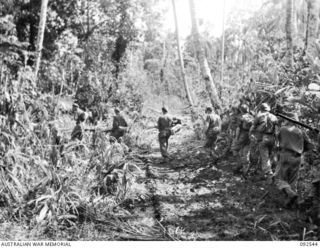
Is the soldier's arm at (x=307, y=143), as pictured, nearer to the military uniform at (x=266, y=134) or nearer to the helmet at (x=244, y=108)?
the military uniform at (x=266, y=134)

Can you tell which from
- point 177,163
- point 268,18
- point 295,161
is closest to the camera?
point 295,161

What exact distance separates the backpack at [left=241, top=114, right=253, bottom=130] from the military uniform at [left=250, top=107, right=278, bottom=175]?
2.42 ft

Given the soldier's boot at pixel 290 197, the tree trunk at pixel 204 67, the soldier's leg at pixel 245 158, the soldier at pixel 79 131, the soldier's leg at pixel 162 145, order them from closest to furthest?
the soldier's boot at pixel 290 197 → the soldier's leg at pixel 245 158 → the soldier at pixel 79 131 → the soldier's leg at pixel 162 145 → the tree trunk at pixel 204 67

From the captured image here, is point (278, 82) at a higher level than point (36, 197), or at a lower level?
higher

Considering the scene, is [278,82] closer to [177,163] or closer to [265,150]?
[265,150]

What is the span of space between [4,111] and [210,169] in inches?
178

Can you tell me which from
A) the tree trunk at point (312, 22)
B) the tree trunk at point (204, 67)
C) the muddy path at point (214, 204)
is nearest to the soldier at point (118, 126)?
the muddy path at point (214, 204)

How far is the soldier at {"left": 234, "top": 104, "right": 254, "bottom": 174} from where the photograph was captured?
8.64m

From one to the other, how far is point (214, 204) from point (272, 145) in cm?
167

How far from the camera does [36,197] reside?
Result: 579cm

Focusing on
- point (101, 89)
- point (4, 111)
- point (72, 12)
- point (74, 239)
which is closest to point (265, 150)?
point (74, 239)

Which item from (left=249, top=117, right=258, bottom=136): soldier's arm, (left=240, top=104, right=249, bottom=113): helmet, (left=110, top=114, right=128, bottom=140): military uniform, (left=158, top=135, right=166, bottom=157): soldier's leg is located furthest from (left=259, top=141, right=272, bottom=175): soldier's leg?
(left=110, top=114, right=128, bottom=140): military uniform

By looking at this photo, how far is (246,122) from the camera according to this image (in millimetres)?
8664

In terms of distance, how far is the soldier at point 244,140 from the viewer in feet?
28.3
